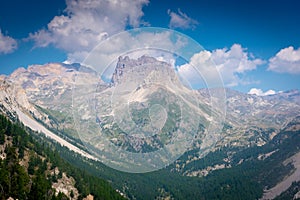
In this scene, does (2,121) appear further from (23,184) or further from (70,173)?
(23,184)

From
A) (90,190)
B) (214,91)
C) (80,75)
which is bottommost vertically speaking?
(214,91)

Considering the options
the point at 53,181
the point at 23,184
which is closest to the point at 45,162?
the point at 53,181

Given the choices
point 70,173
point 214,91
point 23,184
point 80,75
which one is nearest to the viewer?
point 214,91

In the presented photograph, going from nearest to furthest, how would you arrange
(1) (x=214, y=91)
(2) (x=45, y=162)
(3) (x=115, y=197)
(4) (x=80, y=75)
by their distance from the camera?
(1) (x=214, y=91)
(4) (x=80, y=75)
(2) (x=45, y=162)
(3) (x=115, y=197)

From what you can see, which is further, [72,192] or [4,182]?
[72,192]

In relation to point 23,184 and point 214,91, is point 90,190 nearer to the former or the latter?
point 23,184

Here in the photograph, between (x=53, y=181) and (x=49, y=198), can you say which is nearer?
(x=49, y=198)

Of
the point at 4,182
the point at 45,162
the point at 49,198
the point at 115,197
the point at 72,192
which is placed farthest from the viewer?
the point at 115,197

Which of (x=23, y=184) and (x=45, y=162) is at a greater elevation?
(x=45, y=162)

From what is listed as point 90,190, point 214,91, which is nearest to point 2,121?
point 90,190
